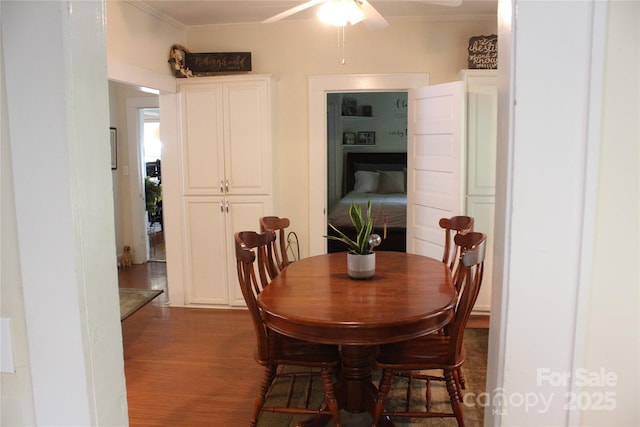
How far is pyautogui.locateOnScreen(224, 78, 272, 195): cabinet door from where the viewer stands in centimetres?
420

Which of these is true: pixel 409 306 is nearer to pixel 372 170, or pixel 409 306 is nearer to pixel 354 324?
pixel 354 324

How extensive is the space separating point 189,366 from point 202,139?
6.54 ft

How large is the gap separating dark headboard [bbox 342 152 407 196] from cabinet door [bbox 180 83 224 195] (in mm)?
4023

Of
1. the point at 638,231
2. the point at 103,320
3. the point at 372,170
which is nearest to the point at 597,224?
the point at 638,231

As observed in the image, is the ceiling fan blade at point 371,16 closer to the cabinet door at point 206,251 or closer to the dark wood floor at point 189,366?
the cabinet door at point 206,251

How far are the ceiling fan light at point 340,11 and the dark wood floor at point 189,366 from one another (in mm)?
2199

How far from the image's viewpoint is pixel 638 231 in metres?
0.76

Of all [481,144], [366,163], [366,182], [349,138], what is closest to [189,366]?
[481,144]

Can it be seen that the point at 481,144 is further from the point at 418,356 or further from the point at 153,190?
the point at 153,190

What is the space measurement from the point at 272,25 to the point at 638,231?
162 inches

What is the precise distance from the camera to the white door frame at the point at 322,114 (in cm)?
428

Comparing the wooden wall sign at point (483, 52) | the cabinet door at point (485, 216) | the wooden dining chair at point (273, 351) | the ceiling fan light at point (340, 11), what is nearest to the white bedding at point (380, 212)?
the cabinet door at point (485, 216)

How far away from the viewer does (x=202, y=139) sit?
14.1 ft

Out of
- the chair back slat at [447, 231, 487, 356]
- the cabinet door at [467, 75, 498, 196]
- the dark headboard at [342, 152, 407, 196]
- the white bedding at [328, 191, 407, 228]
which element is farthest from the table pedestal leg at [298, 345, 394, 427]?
the dark headboard at [342, 152, 407, 196]
